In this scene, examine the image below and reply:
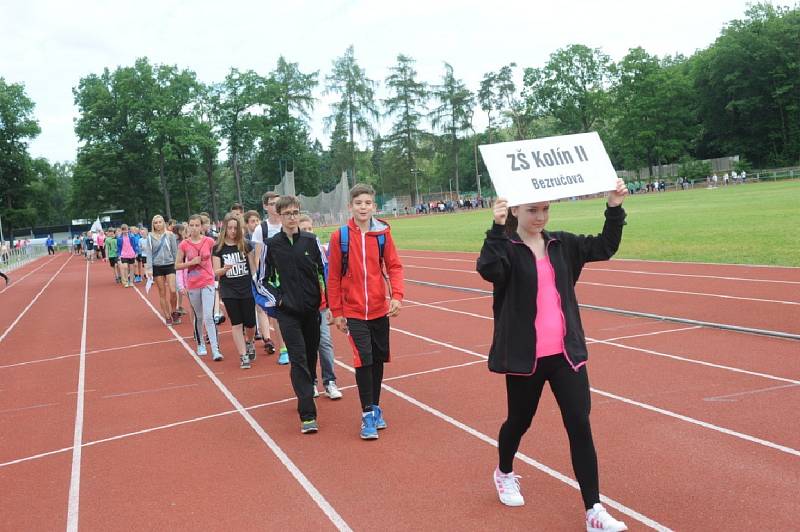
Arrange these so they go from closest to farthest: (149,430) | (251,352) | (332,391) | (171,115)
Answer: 1. (149,430)
2. (332,391)
3. (251,352)
4. (171,115)

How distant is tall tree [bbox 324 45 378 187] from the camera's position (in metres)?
73.0

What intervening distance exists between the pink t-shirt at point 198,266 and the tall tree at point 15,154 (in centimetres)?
7183

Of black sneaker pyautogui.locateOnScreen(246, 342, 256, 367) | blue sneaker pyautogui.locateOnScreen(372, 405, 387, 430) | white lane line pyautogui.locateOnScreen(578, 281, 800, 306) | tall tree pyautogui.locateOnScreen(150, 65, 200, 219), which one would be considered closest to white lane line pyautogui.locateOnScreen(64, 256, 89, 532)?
black sneaker pyautogui.locateOnScreen(246, 342, 256, 367)

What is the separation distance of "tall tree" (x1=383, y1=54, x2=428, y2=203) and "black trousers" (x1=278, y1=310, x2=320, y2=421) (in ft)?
237

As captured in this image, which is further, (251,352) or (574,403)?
(251,352)

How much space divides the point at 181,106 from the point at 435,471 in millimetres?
69118

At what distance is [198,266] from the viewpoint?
9047 millimetres

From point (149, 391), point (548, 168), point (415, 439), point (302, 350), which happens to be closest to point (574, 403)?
point (548, 168)

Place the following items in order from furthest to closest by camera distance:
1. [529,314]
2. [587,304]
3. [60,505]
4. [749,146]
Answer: [749,146] → [587,304] → [60,505] → [529,314]

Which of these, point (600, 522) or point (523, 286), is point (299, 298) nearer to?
point (523, 286)

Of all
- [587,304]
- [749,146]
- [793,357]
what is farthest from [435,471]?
[749,146]

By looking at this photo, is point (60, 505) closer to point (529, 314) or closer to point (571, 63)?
point (529, 314)

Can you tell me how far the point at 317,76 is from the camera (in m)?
74.4

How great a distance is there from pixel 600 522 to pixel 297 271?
3246mm
